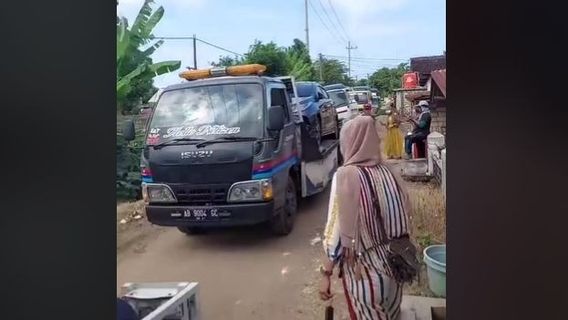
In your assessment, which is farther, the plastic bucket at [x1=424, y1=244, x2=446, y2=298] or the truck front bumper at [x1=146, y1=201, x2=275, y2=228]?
the truck front bumper at [x1=146, y1=201, x2=275, y2=228]

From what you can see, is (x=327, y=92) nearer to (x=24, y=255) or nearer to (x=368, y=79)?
(x=368, y=79)

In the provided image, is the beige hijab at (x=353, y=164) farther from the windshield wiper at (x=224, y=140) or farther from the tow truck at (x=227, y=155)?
the windshield wiper at (x=224, y=140)

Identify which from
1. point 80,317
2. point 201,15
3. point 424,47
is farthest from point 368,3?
point 80,317

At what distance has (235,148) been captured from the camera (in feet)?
6.24

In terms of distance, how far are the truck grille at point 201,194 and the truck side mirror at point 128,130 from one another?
253 mm

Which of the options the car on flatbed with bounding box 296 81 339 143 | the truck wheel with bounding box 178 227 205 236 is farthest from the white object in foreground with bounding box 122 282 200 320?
the car on flatbed with bounding box 296 81 339 143

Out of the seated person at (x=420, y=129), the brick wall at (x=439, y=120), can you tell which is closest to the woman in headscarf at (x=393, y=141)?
the seated person at (x=420, y=129)

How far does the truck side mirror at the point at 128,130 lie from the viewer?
6.06 ft

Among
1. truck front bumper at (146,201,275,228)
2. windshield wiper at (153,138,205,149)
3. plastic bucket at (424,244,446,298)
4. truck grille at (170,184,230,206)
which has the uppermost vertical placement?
windshield wiper at (153,138,205,149)

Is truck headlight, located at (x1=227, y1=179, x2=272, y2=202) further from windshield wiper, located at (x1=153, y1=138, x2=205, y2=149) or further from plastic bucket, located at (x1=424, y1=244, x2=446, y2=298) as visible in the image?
plastic bucket, located at (x1=424, y1=244, x2=446, y2=298)

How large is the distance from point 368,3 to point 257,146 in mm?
731

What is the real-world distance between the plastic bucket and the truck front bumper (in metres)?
0.64

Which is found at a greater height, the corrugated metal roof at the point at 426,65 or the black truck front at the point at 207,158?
the corrugated metal roof at the point at 426,65

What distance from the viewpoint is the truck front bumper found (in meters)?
1.91
